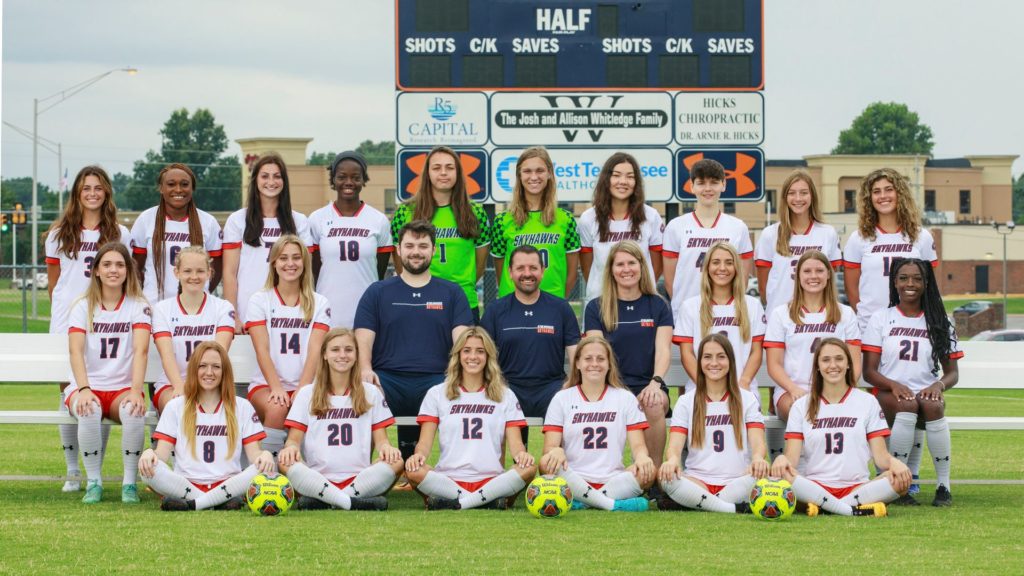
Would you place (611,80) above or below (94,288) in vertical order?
above

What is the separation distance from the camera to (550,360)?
7.36 metres

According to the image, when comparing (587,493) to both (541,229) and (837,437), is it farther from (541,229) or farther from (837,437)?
(541,229)

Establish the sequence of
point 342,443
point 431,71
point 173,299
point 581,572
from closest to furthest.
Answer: point 581,572 → point 342,443 → point 173,299 → point 431,71

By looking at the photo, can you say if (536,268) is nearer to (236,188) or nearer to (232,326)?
(232,326)

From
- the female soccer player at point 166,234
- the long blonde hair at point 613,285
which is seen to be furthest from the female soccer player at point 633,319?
the female soccer player at point 166,234

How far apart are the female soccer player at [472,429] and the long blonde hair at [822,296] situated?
1656 mm

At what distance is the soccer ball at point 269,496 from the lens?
21.1 feet

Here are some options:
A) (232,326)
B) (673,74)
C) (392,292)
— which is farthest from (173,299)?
(673,74)

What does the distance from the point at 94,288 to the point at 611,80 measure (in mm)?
7718

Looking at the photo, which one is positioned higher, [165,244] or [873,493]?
[165,244]

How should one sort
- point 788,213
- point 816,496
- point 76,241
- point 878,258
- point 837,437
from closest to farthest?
point 816,496, point 837,437, point 76,241, point 878,258, point 788,213

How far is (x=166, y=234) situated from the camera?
25.8 ft

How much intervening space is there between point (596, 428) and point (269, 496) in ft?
5.68

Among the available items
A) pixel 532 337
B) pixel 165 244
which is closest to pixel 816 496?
pixel 532 337
